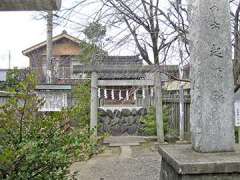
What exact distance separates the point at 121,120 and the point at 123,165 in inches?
295

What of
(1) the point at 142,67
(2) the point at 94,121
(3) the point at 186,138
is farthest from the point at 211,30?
(3) the point at 186,138

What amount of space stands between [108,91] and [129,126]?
1910 mm

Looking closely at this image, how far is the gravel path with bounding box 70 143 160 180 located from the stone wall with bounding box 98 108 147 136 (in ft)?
15.5

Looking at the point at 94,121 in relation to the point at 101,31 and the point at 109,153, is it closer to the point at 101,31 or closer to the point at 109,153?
the point at 109,153

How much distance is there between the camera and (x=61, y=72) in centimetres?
2286

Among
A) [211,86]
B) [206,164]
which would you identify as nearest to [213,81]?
[211,86]

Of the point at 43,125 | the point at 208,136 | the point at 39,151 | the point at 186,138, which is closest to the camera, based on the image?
the point at 39,151

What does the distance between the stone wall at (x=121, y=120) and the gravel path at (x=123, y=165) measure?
15.5 feet

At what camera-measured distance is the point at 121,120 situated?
15445 mm

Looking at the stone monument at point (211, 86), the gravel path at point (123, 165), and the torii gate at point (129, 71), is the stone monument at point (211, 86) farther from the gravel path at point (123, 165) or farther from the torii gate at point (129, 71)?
the torii gate at point (129, 71)

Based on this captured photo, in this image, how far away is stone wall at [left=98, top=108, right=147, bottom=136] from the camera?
15.0 m

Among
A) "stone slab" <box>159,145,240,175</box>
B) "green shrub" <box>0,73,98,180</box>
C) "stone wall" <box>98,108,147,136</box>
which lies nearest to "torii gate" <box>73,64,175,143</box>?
"stone wall" <box>98,108,147,136</box>

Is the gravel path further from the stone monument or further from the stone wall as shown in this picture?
the stone wall

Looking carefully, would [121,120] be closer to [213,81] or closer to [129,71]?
[129,71]
